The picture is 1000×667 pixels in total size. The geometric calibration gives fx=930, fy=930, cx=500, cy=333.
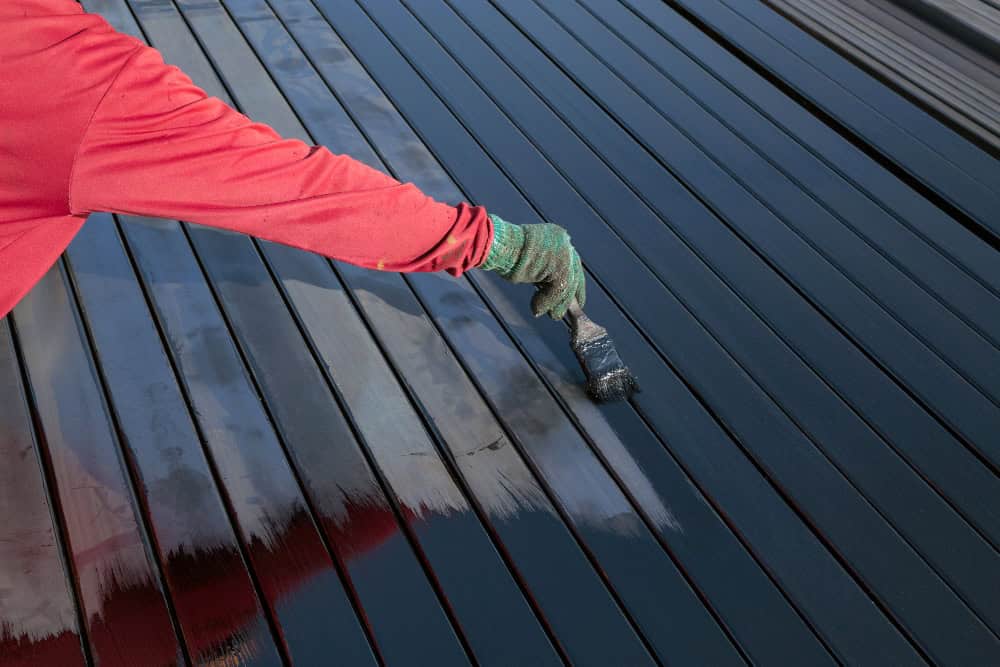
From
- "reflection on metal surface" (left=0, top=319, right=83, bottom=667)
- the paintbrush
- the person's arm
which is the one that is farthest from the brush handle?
"reflection on metal surface" (left=0, top=319, right=83, bottom=667)

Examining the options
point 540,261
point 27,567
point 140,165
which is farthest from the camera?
point 540,261

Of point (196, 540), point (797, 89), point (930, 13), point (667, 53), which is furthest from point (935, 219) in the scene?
point (196, 540)

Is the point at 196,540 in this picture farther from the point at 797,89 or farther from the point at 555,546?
the point at 797,89

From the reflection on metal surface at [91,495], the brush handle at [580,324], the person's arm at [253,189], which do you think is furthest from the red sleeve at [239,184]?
the reflection on metal surface at [91,495]

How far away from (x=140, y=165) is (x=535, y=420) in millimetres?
810

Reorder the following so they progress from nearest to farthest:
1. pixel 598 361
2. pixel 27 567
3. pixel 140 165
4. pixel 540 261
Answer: pixel 140 165
pixel 27 567
pixel 540 261
pixel 598 361

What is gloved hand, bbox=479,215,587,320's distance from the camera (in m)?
1.56

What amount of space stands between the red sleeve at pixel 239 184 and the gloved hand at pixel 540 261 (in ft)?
0.21

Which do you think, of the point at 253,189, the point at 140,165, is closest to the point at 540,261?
the point at 253,189

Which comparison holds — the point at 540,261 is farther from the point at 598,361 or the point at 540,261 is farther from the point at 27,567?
the point at 27,567

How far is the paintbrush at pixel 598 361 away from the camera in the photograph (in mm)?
1683

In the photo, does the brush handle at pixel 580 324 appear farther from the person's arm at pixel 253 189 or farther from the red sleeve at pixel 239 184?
the red sleeve at pixel 239 184

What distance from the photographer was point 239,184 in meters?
1.25

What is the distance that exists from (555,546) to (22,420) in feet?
3.01
